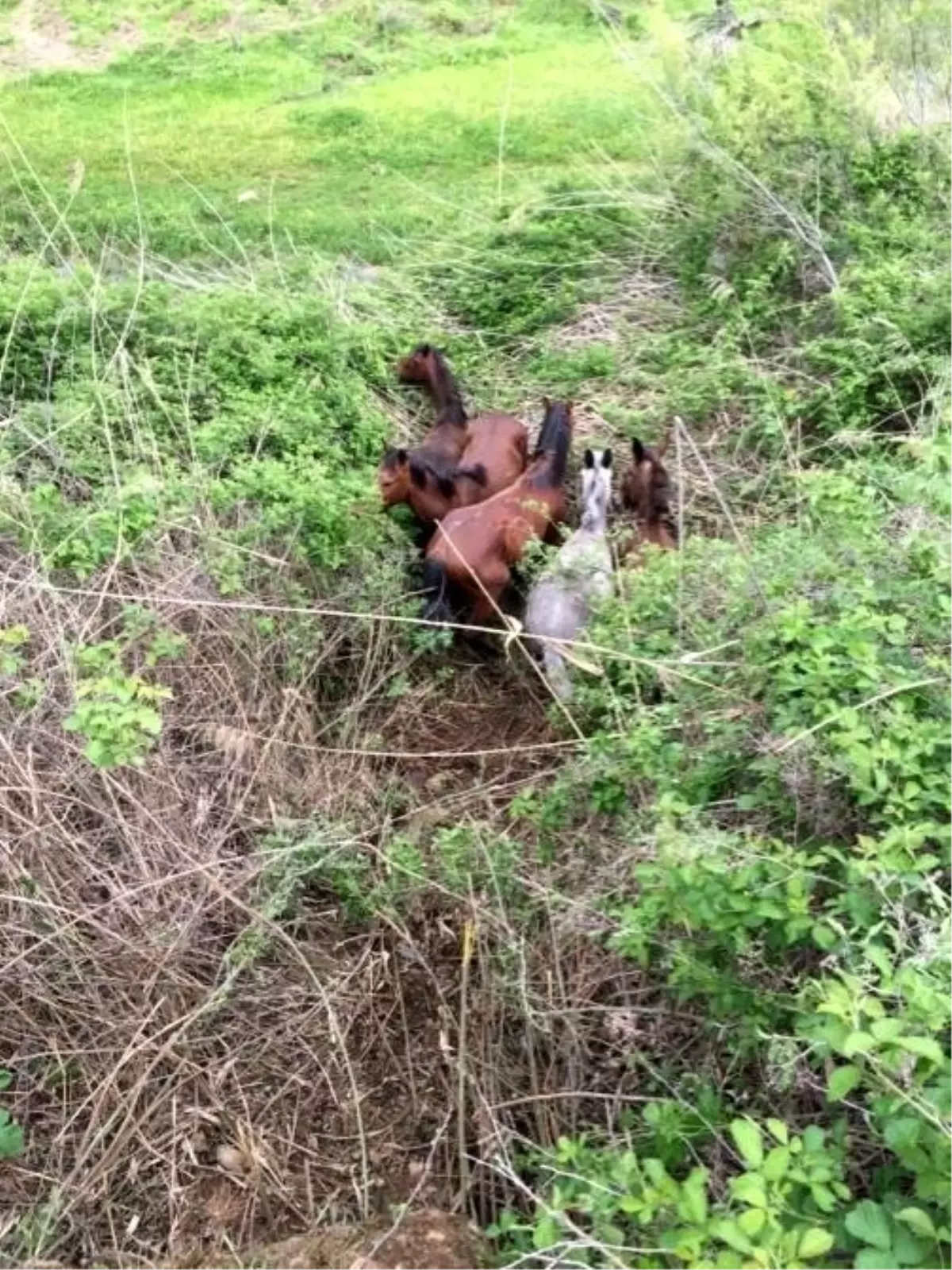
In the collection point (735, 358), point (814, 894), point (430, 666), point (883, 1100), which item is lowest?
point (430, 666)

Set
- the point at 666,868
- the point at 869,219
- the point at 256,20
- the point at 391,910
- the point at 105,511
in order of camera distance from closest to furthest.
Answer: the point at 666,868
the point at 391,910
the point at 105,511
the point at 869,219
the point at 256,20

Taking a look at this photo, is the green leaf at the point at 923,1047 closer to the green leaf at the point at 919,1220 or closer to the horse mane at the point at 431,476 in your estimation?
the green leaf at the point at 919,1220

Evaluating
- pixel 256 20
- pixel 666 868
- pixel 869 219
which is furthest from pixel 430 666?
pixel 256 20

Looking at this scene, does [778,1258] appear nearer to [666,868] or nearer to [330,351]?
[666,868]

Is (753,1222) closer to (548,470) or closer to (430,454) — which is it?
(548,470)

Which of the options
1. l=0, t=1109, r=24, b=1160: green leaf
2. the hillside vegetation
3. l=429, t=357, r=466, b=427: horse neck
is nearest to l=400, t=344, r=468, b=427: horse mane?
l=429, t=357, r=466, b=427: horse neck

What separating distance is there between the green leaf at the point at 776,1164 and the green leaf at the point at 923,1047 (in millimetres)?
215

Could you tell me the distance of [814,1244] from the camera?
161 cm

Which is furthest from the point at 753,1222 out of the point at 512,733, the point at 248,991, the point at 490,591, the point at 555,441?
the point at 555,441

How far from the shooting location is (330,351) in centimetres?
475

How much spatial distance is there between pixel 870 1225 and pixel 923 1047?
0.88 ft

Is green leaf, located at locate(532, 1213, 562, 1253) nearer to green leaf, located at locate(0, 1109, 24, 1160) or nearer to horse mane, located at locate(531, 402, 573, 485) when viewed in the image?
green leaf, located at locate(0, 1109, 24, 1160)

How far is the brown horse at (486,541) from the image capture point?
3854mm

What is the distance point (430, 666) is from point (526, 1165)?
5.50 ft
